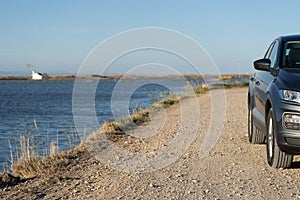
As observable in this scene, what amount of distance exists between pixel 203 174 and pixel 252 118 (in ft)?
9.22

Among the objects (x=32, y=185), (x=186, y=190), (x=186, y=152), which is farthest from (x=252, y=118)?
(x=32, y=185)

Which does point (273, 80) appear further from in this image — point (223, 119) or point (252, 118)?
point (223, 119)

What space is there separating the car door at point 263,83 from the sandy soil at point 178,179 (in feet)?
2.68

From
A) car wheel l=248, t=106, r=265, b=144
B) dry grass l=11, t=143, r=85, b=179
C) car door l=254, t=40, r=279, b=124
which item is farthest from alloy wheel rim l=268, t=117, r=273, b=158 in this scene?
dry grass l=11, t=143, r=85, b=179

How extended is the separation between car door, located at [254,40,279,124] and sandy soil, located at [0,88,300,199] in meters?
0.82

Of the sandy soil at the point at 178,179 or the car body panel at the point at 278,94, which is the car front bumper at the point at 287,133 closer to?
the car body panel at the point at 278,94

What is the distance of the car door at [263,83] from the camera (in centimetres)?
768

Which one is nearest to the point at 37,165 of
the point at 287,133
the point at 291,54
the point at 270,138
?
the point at 270,138

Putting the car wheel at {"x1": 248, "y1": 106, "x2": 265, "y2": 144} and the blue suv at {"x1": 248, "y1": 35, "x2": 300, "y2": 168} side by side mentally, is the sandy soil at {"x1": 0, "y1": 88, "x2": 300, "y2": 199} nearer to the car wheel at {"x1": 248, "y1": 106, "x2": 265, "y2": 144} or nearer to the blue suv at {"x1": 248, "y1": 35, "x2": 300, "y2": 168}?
the car wheel at {"x1": 248, "y1": 106, "x2": 265, "y2": 144}

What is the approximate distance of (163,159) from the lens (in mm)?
8188

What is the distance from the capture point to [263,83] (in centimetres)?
812

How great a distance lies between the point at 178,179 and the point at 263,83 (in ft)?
8.40

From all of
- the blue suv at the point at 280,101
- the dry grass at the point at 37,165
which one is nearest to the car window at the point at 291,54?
the blue suv at the point at 280,101

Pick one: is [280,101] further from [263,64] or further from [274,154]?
[263,64]
